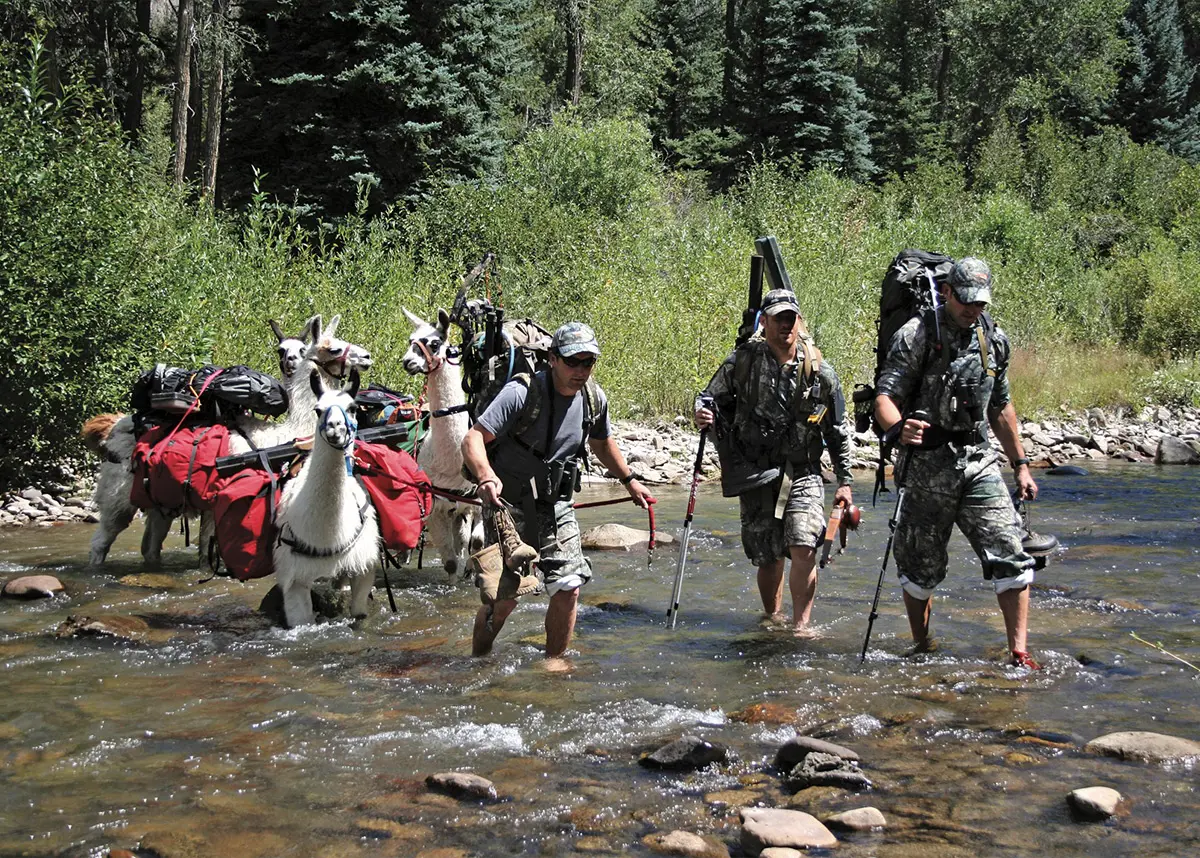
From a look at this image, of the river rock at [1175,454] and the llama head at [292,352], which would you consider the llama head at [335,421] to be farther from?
the river rock at [1175,454]

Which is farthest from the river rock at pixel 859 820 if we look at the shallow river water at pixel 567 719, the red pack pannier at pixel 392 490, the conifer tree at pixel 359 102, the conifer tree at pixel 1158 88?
the conifer tree at pixel 1158 88

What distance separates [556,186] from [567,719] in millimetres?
23718

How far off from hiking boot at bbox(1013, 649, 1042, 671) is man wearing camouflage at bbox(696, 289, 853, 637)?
138 cm

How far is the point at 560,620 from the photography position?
22.5 feet

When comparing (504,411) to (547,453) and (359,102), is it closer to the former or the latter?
(547,453)

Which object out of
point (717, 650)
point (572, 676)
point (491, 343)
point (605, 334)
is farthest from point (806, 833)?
point (605, 334)

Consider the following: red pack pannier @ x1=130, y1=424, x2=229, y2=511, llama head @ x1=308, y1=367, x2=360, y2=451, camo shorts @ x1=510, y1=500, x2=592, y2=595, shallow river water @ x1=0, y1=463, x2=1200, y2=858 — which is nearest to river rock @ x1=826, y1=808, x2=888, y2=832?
shallow river water @ x1=0, y1=463, x2=1200, y2=858

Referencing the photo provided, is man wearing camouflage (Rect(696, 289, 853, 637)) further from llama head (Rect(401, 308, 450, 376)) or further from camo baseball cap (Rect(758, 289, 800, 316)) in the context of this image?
llama head (Rect(401, 308, 450, 376))

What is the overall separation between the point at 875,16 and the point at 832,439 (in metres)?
61.4

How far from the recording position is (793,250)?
23.0m

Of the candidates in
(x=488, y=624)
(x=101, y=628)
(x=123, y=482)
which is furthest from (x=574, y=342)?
(x=123, y=482)

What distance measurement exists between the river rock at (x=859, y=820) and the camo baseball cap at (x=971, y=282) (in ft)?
9.80

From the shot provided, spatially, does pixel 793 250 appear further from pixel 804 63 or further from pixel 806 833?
pixel 804 63

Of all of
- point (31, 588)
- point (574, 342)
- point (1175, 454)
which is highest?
point (574, 342)
